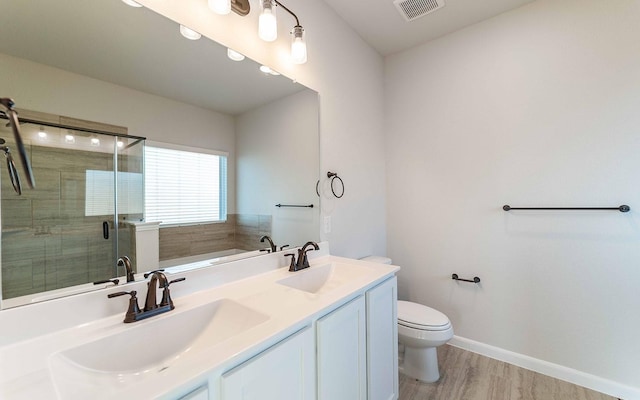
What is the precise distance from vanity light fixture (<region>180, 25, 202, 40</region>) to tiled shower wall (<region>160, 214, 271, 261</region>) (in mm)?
858

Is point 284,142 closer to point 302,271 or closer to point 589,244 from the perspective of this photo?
point 302,271

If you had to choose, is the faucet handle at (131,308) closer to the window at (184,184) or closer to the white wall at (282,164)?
the window at (184,184)

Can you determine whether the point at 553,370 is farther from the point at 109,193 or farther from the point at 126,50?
the point at 126,50

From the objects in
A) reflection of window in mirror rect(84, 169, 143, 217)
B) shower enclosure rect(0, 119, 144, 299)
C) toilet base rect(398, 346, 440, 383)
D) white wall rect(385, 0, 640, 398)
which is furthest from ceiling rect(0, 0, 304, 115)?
toilet base rect(398, 346, 440, 383)

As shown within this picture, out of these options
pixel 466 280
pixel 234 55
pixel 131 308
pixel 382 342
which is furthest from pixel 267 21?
pixel 466 280

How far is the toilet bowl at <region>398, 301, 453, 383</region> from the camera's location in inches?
66.3

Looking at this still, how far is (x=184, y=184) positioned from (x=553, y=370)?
8.76ft

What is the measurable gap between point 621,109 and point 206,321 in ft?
8.55

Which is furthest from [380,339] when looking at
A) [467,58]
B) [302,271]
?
[467,58]

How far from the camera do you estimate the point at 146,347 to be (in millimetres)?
846

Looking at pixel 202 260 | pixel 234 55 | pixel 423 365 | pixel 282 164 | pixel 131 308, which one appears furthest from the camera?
pixel 423 365

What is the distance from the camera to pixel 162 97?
3.71ft

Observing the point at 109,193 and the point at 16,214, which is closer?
the point at 16,214

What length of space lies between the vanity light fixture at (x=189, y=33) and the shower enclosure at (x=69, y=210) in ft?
1.72
